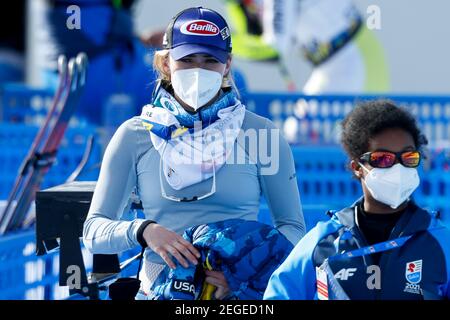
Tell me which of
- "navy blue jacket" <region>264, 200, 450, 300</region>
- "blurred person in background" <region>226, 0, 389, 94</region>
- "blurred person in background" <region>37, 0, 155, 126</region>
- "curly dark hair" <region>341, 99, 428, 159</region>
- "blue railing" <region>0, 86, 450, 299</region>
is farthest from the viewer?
"blurred person in background" <region>226, 0, 389, 94</region>

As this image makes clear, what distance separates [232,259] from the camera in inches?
103

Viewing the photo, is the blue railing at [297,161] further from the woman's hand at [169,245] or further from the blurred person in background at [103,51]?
the woman's hand at [169,245]

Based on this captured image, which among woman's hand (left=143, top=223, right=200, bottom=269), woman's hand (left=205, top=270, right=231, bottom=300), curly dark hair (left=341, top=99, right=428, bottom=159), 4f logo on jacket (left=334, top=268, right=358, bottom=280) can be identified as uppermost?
curly dark hair (left=341, top=99, right=428, bottom=159)

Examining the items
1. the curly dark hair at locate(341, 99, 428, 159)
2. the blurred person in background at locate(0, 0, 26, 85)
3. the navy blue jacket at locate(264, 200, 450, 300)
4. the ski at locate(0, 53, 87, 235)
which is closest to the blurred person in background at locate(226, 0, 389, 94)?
the ski at locate(0, 53, 87, 235)

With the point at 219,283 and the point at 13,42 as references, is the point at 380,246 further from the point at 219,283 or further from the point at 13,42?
the point at 13,42

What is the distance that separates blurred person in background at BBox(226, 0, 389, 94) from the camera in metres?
8.28

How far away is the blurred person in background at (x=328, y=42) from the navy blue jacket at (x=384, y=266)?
227 inches

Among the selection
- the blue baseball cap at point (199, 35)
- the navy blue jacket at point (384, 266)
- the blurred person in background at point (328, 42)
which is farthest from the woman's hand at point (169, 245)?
the blurred person in background at point (328, 42)

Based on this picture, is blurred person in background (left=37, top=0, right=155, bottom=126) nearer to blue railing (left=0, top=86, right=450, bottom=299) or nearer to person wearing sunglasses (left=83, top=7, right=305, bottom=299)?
blue railing (left=0, top=86, right=450, bottom=299)

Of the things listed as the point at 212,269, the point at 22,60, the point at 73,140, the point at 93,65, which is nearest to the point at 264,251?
the point at 212,269

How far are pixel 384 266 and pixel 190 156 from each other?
2.16ft

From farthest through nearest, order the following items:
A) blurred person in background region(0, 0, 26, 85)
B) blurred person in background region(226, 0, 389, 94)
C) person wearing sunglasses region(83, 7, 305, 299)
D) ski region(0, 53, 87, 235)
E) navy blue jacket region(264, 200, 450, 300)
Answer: blurred person in background region(0, 0, 26, 85) < blurred person in background region(226, 0, 389, 94) < ski region(0, 53, 87, 235) < person wearing sunglasses region(83, 7, 305, 299) < navy blue jacket region(264, 200, 450, 300)

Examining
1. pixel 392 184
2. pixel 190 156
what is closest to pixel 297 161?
pixel 190 156

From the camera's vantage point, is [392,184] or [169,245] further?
[169,245]
